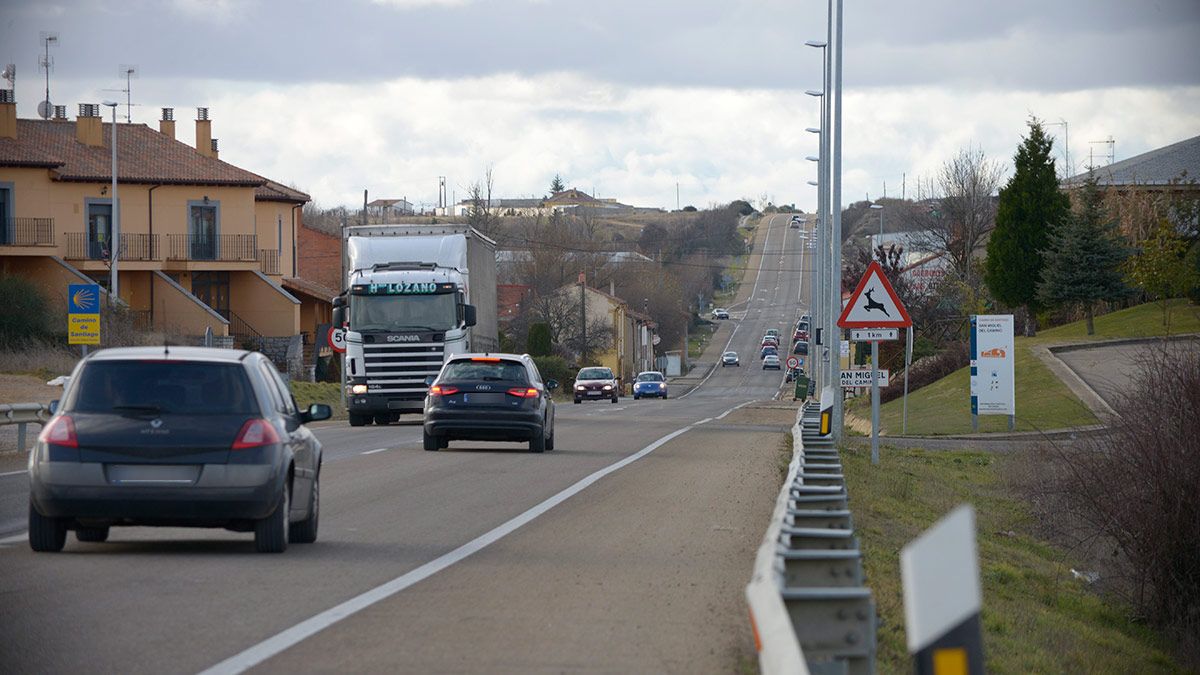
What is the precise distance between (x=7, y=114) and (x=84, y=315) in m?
29.8

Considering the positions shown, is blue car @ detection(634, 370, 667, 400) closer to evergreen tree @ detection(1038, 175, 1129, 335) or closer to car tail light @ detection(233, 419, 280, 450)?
evergreen tree @ detection(1038, 175, 1129, 335)

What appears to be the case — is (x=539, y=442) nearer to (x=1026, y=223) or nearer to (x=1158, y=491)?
(x=1158, y=491)

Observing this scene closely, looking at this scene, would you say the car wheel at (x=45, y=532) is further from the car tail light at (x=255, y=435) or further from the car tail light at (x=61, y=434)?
the car tail light at (x=255, y=435)

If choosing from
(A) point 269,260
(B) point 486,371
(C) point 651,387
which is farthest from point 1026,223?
(B) point 486,371

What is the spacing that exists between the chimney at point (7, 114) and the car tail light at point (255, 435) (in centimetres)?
5157

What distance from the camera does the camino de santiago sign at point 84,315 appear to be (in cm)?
3184

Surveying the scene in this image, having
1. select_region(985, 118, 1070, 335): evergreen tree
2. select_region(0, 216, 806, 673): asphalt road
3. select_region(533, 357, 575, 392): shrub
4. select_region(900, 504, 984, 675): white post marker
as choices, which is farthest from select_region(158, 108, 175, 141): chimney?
select_region(900, 504, 984, 675): white post marker

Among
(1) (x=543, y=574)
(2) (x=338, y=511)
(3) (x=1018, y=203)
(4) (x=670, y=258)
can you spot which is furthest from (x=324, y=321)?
(4) (x=670, y=258)

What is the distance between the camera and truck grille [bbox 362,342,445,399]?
Answer: 107 ft

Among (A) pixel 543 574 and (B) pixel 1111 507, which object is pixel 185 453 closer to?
(A) pixel 543 574

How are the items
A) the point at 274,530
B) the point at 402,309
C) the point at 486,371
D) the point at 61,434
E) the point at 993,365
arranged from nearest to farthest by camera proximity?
the point at 61,434 → the point at 274,530 → the point at 486,371 → the point at 402,309 → the point at 993,365

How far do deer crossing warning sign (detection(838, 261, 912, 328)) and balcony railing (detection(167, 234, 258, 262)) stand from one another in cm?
4530

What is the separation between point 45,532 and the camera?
36.1 feet

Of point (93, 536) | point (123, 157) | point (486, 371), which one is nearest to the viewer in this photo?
point (93, 536)
